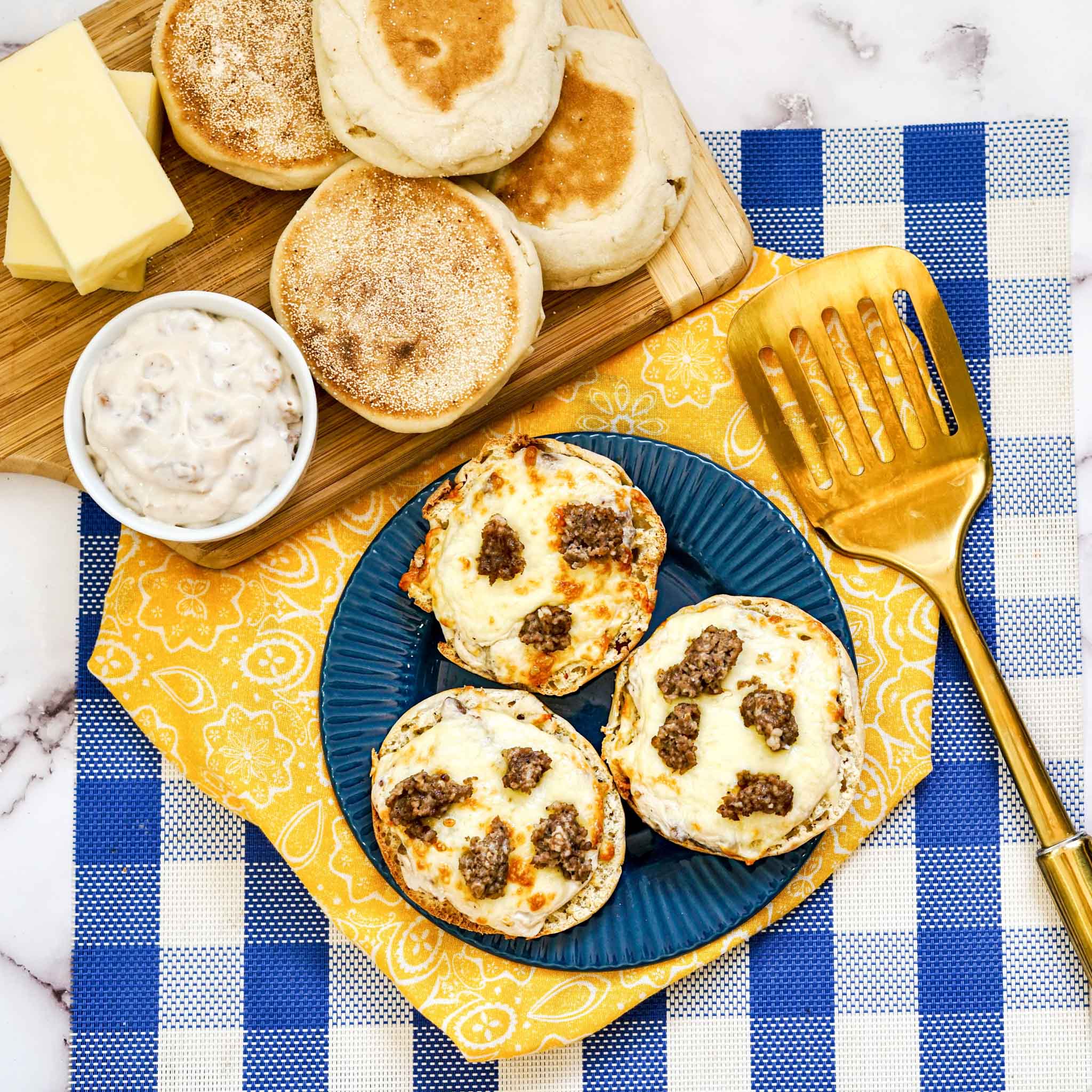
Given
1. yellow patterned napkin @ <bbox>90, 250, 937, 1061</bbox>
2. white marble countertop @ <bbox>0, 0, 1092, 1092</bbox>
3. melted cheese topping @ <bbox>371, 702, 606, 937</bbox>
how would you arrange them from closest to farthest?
melted cheese topping @ <bbox>371, 702, 606, 937</bbox>
yellow patterned napkin @ <bbox>90, 250, 937, 1061</bbox>
white marble countertop @ <bbox>0, 0, 1092, 1092</bbox>

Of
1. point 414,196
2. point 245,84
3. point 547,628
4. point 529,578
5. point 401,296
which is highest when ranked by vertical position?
point 245,84

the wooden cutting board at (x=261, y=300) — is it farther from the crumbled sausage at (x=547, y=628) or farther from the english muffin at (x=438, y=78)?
the crumbled sausage at (x=547, y=628)

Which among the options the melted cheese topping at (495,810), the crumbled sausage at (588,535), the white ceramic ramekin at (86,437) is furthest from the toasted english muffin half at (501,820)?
the white ceramic ramekin at (86,437)

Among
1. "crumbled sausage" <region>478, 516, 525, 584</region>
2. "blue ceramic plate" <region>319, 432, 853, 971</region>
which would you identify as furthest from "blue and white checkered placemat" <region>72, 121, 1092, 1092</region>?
"crumbled sausage" <region>478, 516, 525, 584</region>

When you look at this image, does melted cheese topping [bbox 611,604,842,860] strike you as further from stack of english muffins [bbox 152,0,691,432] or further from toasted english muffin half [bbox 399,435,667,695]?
stack of english muffins [bbox 152,0,691,432]

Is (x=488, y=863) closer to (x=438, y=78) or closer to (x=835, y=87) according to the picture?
(x=438, y=78)

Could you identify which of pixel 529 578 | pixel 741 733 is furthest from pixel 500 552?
pixel 741 733
